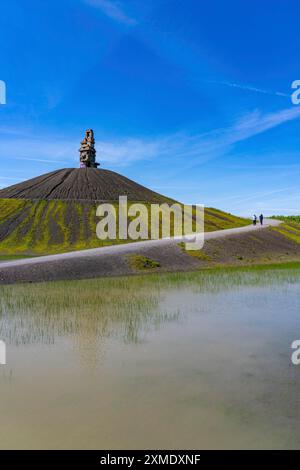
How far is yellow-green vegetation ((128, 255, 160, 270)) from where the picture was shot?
48562 mm

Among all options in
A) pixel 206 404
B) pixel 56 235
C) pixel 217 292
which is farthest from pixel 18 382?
pixel 56 235

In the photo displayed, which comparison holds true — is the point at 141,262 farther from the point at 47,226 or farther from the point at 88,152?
the point at 88,152

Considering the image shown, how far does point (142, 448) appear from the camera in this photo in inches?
370

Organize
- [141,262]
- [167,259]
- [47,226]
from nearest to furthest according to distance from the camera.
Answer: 1. [141,262]
2. [167,259]
3. [47,226]

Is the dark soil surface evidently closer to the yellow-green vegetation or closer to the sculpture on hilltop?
the sculpture on hilltop

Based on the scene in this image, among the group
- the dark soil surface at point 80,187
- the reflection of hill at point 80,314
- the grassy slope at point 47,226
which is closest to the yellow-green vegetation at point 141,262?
the reflection of hill at point 80,314

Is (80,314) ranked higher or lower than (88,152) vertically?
lower

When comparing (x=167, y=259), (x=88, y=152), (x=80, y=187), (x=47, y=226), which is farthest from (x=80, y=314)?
(x=88, y=152)

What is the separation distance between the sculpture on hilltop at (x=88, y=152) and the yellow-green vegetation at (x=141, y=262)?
12695cm

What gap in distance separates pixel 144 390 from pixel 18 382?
486cm

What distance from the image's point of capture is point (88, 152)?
17125cm

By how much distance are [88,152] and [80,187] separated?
38629mm

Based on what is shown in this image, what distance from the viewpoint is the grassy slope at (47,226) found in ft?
254
